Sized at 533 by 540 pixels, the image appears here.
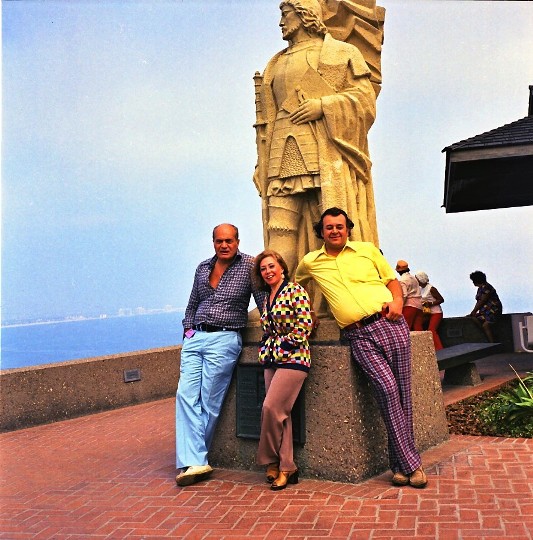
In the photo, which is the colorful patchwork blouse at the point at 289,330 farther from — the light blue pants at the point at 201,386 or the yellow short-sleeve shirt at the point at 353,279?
the light blue pants at the point at 201,386

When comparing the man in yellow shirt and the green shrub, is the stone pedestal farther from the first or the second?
the green shrub

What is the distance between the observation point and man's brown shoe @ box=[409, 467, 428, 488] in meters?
4.98

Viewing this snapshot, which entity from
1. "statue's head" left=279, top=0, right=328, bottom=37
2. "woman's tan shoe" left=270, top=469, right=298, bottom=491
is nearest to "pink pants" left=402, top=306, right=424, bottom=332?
"statue's head" left=279, top=0, right=328, bottom=37

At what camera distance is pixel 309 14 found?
6.48 meters

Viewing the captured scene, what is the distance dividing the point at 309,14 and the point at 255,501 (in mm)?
4250

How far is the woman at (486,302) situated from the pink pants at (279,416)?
9.73 meters

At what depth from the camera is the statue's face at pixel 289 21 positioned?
6531 mm

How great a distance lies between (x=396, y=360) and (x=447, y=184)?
291 inches

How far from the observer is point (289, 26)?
6.57 m

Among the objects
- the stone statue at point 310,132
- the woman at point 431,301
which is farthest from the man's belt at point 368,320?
the woman at point 431,301

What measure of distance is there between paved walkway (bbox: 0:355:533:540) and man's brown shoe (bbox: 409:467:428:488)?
0.07 m

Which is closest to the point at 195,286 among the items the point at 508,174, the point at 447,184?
the point at 447,184

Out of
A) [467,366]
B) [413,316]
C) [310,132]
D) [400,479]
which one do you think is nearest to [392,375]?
[400,479]

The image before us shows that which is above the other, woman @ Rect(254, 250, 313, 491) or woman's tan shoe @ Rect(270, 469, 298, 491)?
woman @ Rect(254, 250, 313, 491)
